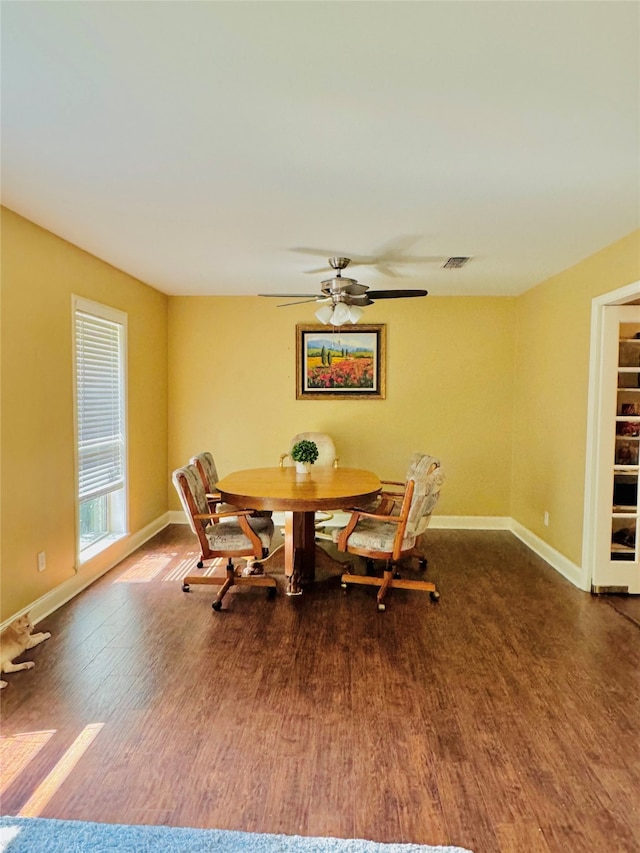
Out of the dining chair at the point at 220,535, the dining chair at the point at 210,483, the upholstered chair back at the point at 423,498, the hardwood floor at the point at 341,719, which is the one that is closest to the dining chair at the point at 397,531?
the upholstered chair back at the point at 423,498

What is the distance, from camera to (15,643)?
8.63ft

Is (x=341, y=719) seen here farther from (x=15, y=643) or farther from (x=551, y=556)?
(x=551, y=556)

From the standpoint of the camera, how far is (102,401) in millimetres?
4047

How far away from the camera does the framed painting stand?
5.35 m

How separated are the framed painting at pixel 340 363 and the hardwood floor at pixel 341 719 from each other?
247 cm

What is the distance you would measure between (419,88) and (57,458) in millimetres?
3013

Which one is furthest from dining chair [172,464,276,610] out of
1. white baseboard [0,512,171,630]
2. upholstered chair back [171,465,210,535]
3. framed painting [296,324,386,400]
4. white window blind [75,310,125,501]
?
framed painting [296,324,386,400]

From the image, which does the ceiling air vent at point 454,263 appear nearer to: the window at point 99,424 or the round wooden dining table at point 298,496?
the round wooden dining table at point 298,496

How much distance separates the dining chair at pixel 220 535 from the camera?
3318 mm

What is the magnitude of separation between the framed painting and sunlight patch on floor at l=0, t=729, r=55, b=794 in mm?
3891

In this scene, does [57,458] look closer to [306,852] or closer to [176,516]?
[176,516]

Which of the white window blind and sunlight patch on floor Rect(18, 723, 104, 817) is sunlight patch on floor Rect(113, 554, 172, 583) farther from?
sunlight patch on floor Rect(18, 723, 104, 817)

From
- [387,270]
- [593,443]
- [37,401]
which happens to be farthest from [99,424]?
[593,443]

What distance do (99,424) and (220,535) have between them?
4.72 feet
